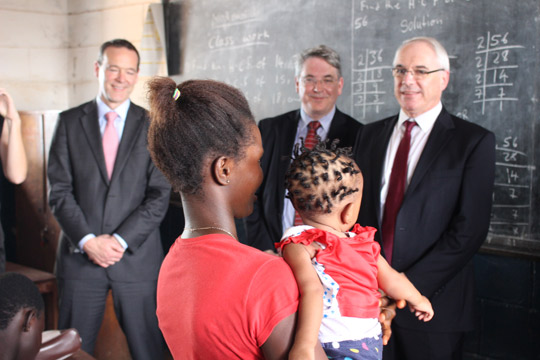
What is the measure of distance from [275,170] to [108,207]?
3.05ft

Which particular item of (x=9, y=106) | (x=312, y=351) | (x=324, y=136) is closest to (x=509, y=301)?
(x=324, y=136)

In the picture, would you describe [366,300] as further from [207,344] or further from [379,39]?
[379,39]

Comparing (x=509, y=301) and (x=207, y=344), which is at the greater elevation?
(x=207, y=344)

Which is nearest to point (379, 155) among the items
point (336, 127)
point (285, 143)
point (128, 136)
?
point (336, 127)

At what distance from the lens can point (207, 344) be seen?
1047mm

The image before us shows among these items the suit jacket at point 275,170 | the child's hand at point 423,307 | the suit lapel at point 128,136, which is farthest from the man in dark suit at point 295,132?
the child's hand at point 423,307

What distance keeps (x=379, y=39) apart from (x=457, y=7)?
526mm

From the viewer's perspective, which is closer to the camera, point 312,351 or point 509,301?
point 312,351

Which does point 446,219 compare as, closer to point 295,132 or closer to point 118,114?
point 295,132

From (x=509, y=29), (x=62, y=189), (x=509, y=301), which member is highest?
(x=509, y=29)

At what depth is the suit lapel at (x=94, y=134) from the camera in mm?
3123

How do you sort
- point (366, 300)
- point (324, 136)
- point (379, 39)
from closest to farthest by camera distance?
point (366, 300) < point (324, 136) < point (379, 39)

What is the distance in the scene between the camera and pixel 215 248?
1.08 metres

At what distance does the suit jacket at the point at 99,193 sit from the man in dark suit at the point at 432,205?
1271 mm
